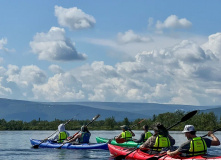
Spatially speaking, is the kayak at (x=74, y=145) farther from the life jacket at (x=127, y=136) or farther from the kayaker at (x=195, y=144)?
the kayaker at (x=195, y=144)

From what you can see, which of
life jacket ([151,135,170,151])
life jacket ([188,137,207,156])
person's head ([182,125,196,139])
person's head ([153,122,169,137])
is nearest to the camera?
person's head ([182,125,196,139])

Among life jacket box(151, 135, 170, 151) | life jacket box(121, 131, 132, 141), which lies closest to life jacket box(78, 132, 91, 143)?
life jacket box(121, 131, 132, 141)

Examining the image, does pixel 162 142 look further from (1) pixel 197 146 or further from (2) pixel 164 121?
(2) pixel 164 121

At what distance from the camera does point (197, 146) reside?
1598 cm

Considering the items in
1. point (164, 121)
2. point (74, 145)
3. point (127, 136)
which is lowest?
point (74, 145)

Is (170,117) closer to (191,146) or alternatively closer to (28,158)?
(28,158)

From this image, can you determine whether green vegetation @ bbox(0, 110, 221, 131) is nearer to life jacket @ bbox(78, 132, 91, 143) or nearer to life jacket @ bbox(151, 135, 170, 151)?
life jacket @ bbox(78, 132, 91, 143)

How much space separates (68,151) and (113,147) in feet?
16.9

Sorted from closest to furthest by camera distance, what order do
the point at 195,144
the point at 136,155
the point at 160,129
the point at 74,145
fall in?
the point at 195,144, the point at 160,129, the point at 136,155, the point at 74,145

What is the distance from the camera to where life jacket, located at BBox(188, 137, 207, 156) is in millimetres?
15883

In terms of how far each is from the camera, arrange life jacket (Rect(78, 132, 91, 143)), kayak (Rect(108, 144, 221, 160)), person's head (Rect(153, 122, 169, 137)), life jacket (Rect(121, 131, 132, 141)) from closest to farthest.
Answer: kayak (Rect(108, 144, 221, 160)) < person's head (Rect(153, 122, 169, 137)) < life jacket (Rect(121, 131, 132, 141)) < life jacket (Rect(78, 132, 91, 143))

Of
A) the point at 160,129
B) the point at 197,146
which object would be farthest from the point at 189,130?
the point at 160,129

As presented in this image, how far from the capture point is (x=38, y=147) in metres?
32.4

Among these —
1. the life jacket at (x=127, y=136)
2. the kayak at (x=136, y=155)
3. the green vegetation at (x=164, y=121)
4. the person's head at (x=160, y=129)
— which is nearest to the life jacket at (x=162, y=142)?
the person's head at (x=160, y=129)
